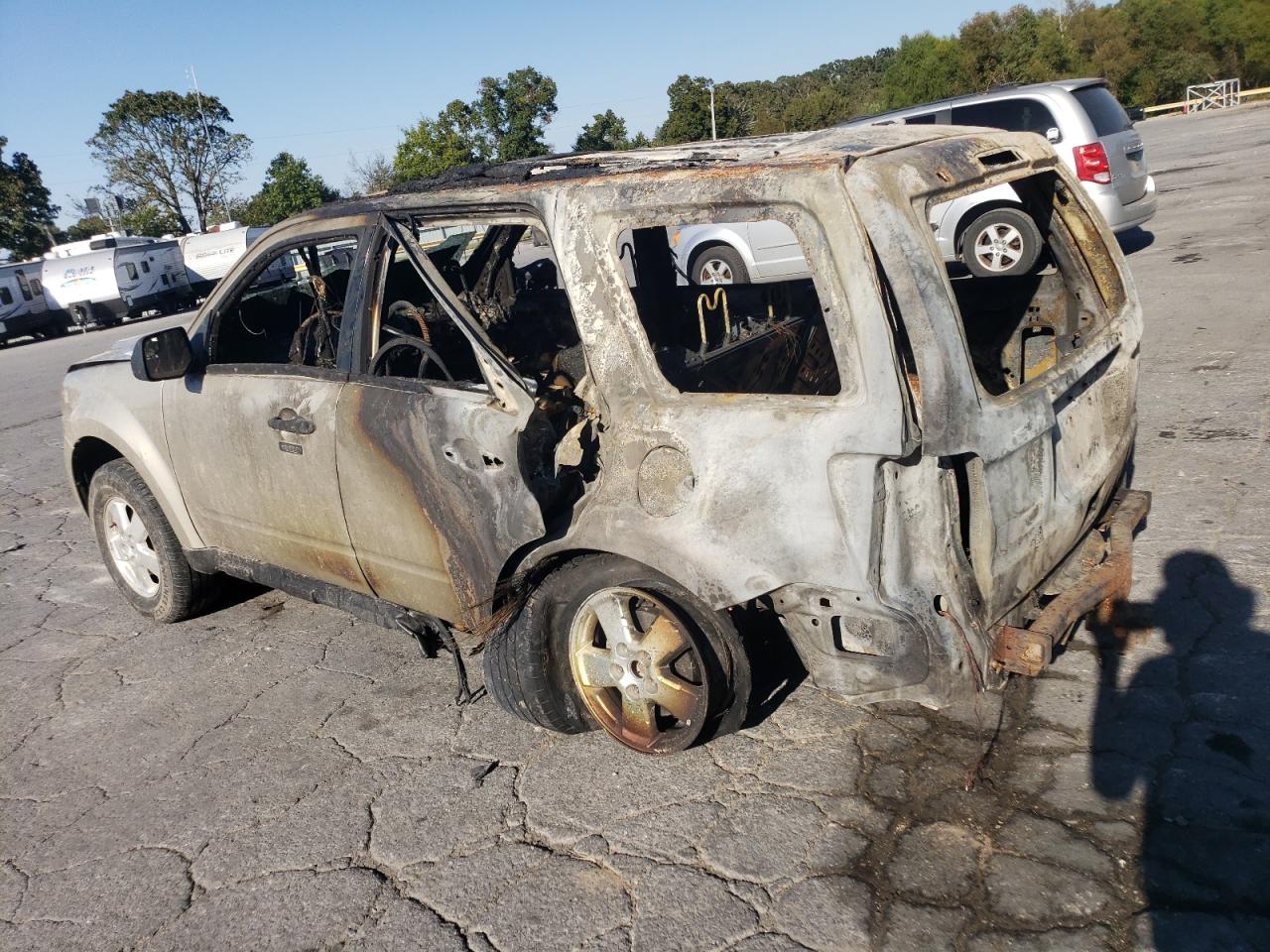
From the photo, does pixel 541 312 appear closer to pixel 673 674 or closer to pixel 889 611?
pixel 673 674

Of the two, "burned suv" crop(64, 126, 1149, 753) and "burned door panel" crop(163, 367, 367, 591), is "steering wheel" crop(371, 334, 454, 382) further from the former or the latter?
"burned door panel" crop(163, 367, 367, 591)

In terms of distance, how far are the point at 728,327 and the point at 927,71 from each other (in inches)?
1749

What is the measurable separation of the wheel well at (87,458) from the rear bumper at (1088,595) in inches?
165

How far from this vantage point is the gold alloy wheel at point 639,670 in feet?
10.3

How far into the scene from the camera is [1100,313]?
356 cm

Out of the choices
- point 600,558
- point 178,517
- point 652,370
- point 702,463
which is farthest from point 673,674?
point 178,517

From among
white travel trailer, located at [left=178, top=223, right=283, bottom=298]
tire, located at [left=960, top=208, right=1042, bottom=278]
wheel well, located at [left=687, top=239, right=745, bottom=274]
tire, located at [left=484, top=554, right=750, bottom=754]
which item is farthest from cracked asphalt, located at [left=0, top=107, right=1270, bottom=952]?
white travel trailer, located at [left=178, top=223, right=283, bottom=298]

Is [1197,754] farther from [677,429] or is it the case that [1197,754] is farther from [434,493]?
[434,493]

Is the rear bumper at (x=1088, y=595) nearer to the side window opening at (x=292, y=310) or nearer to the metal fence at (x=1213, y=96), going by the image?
the side window opening at (x=292, y=310)

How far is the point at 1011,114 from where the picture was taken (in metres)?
10.9

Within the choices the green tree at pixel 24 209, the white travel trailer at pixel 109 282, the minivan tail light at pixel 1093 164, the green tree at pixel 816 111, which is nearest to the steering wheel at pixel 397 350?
the minivan tail light at pixel 1093 164

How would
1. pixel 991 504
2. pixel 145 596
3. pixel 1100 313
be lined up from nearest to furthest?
pixel 991 504 < pixel 1100 313 < pixel 145 596

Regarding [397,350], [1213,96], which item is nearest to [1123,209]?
[397,350]

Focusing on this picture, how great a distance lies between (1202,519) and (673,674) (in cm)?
278
